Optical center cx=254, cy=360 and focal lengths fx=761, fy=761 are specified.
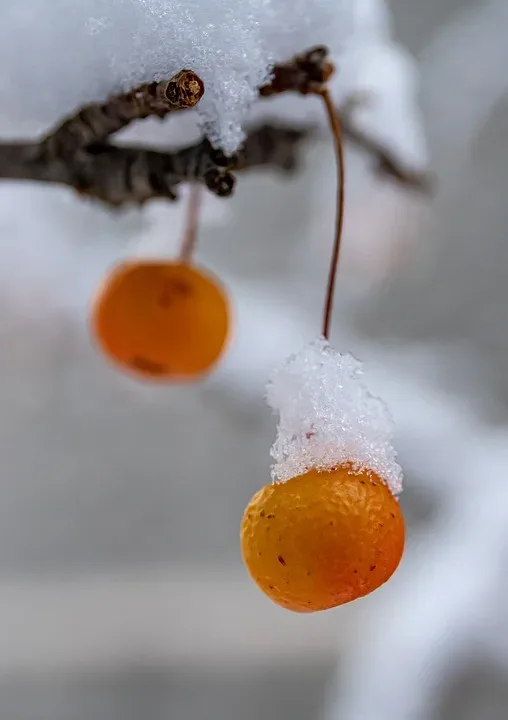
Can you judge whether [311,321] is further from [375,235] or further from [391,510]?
[391,510]

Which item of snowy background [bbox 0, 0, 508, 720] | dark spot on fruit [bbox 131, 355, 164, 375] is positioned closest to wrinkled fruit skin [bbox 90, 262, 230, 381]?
dark spot on fruit [bbox 131, 355, 164, 375]

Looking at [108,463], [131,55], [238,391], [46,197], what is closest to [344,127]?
[131,55]

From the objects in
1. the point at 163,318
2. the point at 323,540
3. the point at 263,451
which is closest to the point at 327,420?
the point at 323,540

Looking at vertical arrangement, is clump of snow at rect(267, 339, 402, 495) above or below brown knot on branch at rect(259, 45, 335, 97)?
below

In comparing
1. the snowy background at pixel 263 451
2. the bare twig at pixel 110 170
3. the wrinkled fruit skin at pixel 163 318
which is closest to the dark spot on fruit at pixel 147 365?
Answer: the wrinkled fruit skin at pixel 163 318

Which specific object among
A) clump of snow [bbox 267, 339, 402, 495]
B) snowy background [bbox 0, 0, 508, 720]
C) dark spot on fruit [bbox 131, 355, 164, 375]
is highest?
snowy background [bbox 0, 0, 508, 720]

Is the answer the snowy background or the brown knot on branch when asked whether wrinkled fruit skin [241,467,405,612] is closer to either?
the brown knot on branch
